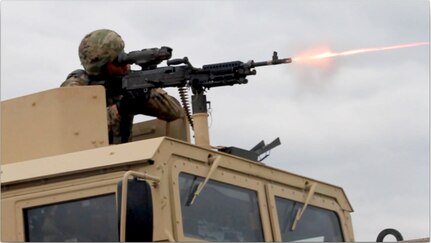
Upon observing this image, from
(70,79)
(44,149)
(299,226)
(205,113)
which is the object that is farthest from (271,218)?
(70,79)

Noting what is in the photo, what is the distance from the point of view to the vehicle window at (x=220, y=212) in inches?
218

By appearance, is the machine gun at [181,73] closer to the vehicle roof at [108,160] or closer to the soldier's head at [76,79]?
the soldier's head at [76,79]

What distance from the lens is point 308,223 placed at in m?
6.61

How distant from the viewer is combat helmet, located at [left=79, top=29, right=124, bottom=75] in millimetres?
7246

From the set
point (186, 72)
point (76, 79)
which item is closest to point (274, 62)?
point (186, 72)

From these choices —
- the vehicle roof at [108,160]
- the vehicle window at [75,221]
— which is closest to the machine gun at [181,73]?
the vehicle roof at [108,160]

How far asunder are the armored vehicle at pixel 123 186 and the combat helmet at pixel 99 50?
0.95m

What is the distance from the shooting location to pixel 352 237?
726 cm

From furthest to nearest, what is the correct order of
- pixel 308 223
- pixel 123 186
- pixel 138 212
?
pixel 308 223
pixel 123 186
pixel 138 212

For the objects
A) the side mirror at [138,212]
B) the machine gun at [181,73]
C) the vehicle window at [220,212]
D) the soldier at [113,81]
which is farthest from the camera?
the soldier at [113,81]

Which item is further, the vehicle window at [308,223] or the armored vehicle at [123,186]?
the vehicle window at [308,223]

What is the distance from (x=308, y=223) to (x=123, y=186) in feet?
6.67

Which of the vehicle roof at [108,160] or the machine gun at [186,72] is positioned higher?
the machine gun at [186,72]

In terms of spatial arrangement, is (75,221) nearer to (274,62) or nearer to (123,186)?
(123,186)
